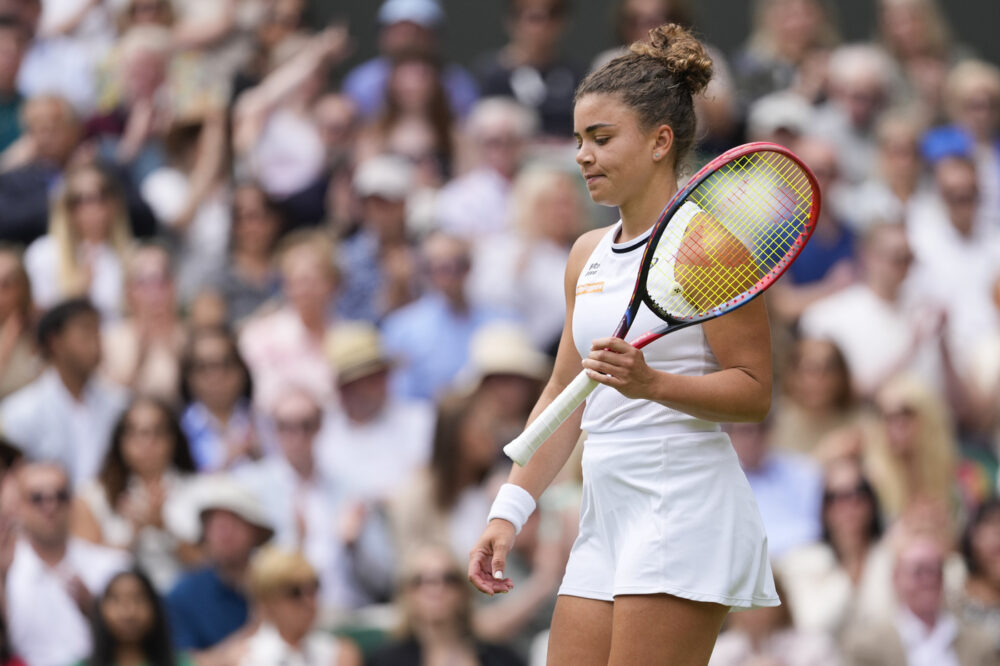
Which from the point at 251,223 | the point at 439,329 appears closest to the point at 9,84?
the point at 251,223

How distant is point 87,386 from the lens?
664 cm

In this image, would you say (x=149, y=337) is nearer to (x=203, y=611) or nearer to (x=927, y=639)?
(x=203, y=611)

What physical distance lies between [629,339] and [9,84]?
21.4 ft

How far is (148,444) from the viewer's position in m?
6.27

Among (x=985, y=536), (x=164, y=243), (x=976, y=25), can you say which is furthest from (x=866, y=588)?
(x=976, y=25)

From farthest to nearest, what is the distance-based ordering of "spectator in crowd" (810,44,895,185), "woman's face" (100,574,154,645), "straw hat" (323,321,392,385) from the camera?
"spectator in crowd" (810,44,895,185), "straw hat" (323,321,392,385), "woman's face" (100,574,154,645)

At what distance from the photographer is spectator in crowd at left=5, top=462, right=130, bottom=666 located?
5676 mm

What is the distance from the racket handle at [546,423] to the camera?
291 centimetres

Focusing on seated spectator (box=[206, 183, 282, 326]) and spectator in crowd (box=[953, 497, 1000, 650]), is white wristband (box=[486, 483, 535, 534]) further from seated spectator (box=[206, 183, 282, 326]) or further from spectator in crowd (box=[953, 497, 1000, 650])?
seated spectator (box=[206, 183, 282, 326])

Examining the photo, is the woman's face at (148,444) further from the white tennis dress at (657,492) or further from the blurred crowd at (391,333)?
the white tennis dress at (657,492)

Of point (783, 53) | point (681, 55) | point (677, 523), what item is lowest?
point (783, 53)

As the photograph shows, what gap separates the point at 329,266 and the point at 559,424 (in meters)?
4.46

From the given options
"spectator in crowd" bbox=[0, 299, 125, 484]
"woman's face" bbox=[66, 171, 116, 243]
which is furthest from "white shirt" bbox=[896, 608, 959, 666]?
"woman's face" bbox=[66, 171, 116, 243]

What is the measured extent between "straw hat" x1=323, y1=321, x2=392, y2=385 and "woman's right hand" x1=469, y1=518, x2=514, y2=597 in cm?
379
